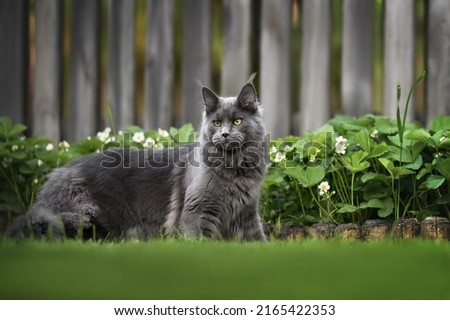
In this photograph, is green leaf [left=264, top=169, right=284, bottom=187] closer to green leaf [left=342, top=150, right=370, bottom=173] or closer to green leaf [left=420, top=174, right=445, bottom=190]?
green leaf [left=342, top=150, right=370, bottom=173]

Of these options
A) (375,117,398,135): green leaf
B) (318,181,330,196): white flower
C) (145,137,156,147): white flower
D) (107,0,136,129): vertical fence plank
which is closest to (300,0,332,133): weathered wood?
(375,117,398,135): green leaf

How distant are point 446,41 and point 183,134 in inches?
83.7

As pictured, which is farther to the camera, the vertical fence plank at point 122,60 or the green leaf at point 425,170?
the vertical fence plank at point 122,60

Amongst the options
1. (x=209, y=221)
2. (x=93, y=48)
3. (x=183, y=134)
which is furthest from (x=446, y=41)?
(x=93, y=48)

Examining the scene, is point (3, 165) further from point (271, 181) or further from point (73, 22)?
point (271, 181)

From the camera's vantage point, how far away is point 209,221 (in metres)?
3.85

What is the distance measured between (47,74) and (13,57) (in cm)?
35

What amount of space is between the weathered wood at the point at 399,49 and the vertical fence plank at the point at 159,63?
178 centimetres

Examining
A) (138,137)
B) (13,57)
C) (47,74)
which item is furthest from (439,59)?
(13,57)

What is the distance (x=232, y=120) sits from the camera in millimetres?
3902

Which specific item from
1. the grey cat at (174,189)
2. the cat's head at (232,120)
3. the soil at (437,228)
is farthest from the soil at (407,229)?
the cat's head at (232,120)

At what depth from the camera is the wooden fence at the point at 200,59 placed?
5070mm

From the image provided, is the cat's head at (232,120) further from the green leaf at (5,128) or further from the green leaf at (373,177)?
the green leaf at (5,128)
